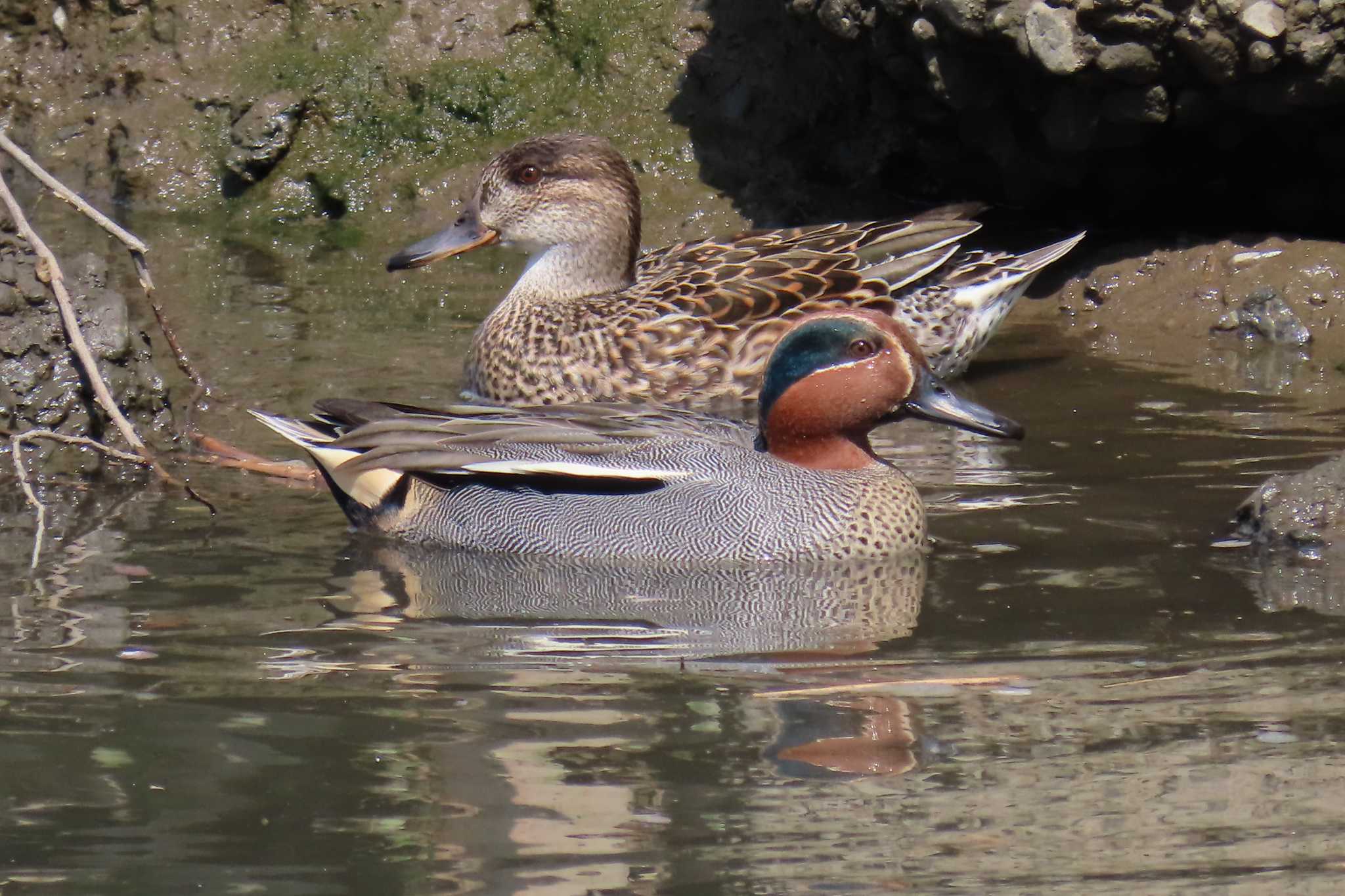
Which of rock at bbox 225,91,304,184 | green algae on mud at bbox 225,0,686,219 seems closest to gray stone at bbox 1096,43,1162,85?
green algae on mud at bbox 225,0,686,219

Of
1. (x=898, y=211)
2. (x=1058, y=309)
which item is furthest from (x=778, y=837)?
(x=898, y=211)

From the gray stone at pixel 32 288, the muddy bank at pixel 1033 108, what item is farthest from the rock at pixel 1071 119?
the gray stone at pixel 32 288

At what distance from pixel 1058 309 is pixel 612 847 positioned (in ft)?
19.6

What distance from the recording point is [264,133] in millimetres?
10844

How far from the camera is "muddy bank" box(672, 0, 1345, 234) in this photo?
8.02m

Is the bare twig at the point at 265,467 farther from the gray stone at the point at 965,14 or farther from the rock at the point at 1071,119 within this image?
the rock at the point at 1071,119

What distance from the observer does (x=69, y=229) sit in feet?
34.2

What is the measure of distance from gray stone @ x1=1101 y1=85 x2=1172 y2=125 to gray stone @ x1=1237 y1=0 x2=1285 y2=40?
50cm

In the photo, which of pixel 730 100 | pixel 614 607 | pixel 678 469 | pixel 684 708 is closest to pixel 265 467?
pixel 678 469

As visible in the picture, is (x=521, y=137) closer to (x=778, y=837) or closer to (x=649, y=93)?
(x=649, y=93)

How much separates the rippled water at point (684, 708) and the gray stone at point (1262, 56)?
1.93 meters

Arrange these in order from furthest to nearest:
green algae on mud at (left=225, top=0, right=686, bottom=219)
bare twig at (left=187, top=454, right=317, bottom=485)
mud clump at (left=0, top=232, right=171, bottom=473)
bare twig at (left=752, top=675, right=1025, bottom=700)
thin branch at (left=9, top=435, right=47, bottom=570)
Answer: green algae on mud at (left=225, top=0, right=686, bottom=219) → mud clump at (left=0, top=232, right=171, bottom=473) → bare twig at (left=187, top=454, right=317, bottom=485) → thin branch at (left=9, top=435, right=47, bottom=570) → bare twig at (left=752, top=675, right=1025, bottom=700)

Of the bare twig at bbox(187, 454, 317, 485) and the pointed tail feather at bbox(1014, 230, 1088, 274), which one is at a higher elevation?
the pointed tail feather at bbox(1014, 230, 1088, 274)

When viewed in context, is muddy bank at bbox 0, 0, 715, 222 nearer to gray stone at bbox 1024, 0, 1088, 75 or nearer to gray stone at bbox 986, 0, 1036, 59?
gray stone at bbox 986, 0, 1036, 59
